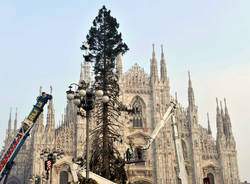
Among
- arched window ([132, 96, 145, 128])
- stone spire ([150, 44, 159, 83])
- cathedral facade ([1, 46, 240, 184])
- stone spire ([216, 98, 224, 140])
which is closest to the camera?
cathedral facade ([1, 46, 240, 184])

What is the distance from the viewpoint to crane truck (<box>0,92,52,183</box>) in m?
22.1

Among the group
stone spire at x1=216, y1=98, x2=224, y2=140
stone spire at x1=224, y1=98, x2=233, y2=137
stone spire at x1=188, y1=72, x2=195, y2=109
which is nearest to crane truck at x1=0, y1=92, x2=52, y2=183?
stone spire at x1=188, y1=72, x2=195, y2=109

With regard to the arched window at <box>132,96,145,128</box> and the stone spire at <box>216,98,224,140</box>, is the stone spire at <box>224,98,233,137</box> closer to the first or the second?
the stone spire at <box>216,98,224,140</box>

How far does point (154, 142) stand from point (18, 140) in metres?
22.9

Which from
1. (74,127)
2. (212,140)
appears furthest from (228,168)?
(74,127)

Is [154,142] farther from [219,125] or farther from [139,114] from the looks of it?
[219,125]

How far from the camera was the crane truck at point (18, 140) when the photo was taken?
869 inches

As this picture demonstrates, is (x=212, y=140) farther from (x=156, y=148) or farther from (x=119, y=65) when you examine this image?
(x=119, y=65)

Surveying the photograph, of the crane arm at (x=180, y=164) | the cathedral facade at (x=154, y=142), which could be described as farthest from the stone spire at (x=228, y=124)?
the crane arm at (x=180, y=164)

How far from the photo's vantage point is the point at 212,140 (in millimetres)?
46125

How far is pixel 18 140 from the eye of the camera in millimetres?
23062

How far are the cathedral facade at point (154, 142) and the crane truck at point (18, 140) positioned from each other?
16367 mm

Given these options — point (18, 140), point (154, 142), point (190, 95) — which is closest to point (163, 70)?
point (190, 95)

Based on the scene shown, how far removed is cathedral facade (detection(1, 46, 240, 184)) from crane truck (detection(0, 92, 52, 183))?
644 inches
